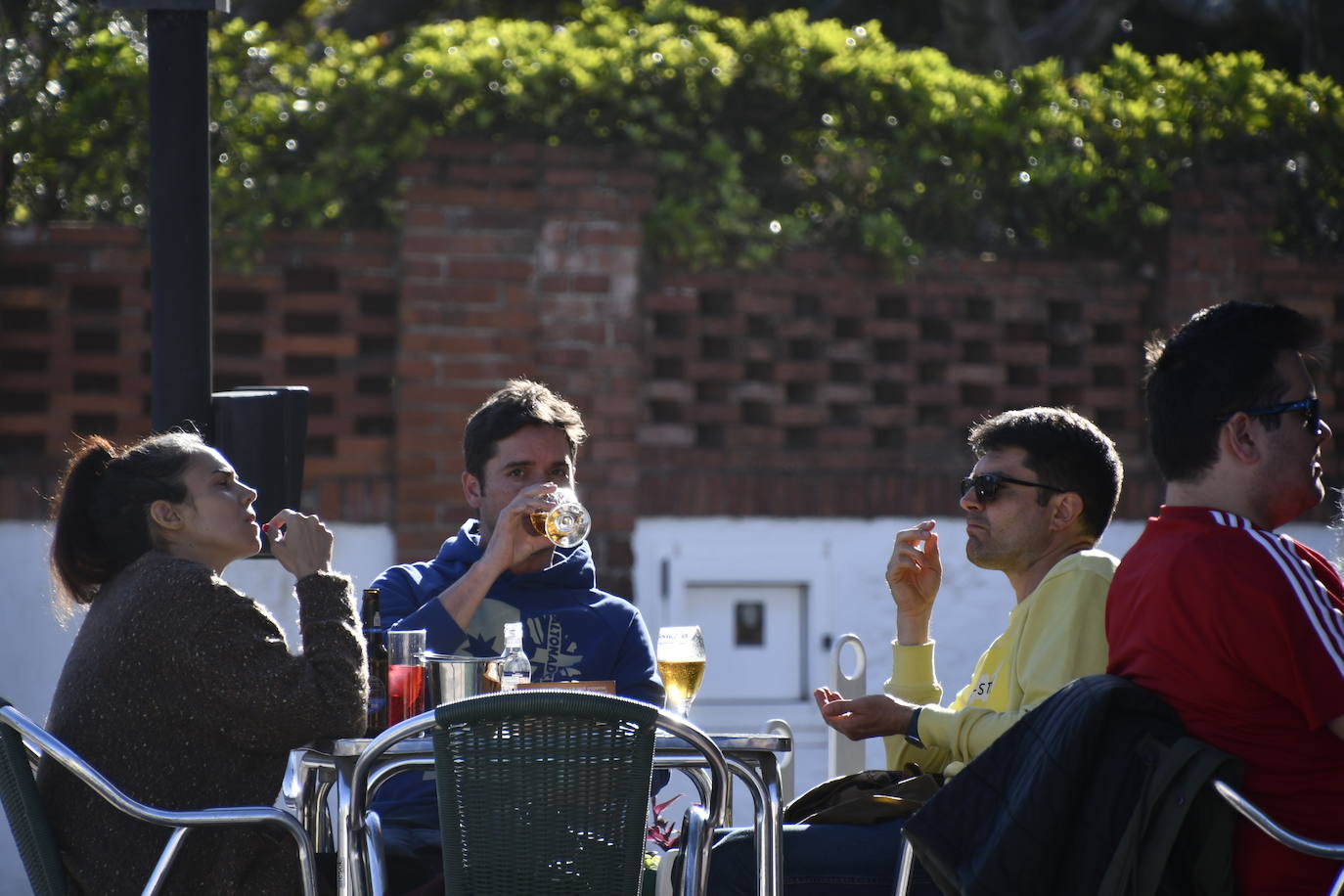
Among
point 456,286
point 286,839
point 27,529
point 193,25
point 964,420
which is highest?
point 193,25

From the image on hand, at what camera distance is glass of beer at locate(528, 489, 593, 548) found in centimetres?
394

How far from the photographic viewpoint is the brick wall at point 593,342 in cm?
585

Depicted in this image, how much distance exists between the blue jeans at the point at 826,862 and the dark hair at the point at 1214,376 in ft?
3.21

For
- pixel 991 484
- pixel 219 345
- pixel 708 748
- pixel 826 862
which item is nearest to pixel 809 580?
pixel 219 345

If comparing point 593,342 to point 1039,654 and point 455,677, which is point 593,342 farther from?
point 1039,654

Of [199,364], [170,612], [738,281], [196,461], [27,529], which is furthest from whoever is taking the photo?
[738,281]

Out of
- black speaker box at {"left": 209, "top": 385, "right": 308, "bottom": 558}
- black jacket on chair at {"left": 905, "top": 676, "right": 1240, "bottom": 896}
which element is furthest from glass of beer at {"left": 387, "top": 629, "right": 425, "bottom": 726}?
black jacket on chair at {"left": 905, "top": 676, "right": 1240, "bottom": 896}

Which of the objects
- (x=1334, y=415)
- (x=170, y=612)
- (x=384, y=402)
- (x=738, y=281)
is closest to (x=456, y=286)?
(x=384, y=402)

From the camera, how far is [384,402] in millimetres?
6016

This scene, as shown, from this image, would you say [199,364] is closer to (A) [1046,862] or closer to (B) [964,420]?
(A) [1046,862]

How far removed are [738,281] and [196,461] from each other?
9.90ft

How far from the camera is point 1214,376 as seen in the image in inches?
113

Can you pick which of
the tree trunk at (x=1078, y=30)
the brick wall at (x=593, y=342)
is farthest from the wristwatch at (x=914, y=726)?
the tree trunk at (x=1078, y=30)

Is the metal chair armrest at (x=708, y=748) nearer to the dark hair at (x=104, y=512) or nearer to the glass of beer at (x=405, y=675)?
the glass of beer at (x=405, y=675)
